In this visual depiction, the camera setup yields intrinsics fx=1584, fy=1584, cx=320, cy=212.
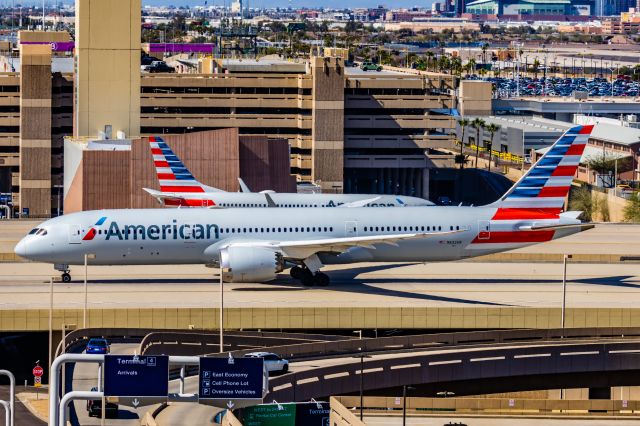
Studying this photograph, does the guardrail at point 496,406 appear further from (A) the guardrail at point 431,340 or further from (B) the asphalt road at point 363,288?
(B) the asphalt road at point 363,288

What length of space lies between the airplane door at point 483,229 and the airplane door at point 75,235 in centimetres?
2004

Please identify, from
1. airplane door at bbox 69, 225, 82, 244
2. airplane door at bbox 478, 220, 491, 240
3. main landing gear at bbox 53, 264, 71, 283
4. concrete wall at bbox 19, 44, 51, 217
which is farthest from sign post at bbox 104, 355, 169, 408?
concrete wall at bbox 19, 44, 51, 217

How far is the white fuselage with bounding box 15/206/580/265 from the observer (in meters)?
76.6

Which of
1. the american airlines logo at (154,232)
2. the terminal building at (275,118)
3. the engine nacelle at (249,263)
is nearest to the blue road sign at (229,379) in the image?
the engine nacelle at (249,263)

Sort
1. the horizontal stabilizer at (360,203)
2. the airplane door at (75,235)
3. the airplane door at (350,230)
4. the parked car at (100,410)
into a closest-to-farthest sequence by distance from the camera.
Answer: the parked car at (100,410), the airplane door at (75,235), the airplane door at (350,230), the horizontal stabilizer at (360,203)

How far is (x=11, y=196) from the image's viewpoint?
175375 millimetres

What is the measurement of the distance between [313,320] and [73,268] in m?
18.8

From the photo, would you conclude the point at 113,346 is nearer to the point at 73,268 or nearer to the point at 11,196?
the point at 73,268

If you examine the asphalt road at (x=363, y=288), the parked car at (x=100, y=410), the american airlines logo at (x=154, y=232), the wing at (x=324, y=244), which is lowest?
the asphalt road at (x=363, y=288)

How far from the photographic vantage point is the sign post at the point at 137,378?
33.6 meters

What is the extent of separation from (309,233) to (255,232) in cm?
279

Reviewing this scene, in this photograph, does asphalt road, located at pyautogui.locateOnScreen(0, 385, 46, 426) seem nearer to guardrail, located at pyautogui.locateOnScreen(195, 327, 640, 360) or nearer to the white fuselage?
guardrail, located at pyautogui.locateOnScreen(195, 327, 640, 360)

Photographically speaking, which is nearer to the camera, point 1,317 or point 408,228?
point 1,317

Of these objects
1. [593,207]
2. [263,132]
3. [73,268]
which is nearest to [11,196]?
[263,132]
